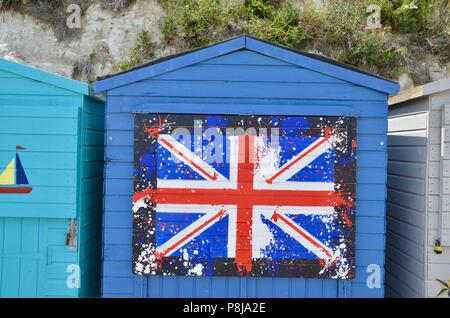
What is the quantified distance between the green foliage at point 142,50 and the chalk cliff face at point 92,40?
0.12 meters

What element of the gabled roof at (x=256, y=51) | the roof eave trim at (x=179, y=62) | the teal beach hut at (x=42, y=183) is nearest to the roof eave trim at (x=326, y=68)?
the gabled roof at (x=256, y=51)

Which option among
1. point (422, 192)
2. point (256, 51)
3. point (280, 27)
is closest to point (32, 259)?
point (256, 51)

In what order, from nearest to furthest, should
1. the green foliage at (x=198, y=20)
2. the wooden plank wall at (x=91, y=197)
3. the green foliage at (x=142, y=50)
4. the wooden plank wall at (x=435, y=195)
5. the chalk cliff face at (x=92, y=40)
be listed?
the wooden plank wall at (x=435, y=195) → the wooden plank wall at (x=91, y=197) → the green foliage at (x=198, y=20) → the green foliage at (x=142, y=50) → the chalk cliff face at (x=92, y=40)

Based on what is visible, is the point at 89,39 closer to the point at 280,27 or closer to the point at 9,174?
the point at 280,27

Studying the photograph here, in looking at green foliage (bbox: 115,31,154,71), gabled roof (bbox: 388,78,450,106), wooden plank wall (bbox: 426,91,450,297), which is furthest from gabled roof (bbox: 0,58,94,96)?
green foliage (bbox: 115,31,154,71)

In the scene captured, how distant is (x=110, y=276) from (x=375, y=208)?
2642 mm

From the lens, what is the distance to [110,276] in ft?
14.8

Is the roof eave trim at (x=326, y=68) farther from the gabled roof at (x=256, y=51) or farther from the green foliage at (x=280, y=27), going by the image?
the green foliage at (x=280, y=27)

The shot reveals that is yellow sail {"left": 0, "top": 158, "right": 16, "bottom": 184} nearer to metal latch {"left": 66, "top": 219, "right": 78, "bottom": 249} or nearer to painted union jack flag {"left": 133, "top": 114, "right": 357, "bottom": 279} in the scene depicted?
metal latch {"left": 66, "top": 219, "right": 78, "bottom": 249}

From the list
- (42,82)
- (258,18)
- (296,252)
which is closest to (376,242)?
(296,252)

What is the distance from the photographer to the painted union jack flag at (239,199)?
4.41 metres

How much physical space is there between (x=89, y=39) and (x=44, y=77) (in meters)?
5.61

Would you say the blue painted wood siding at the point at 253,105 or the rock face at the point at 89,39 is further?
the rock face at the point at 89,39
